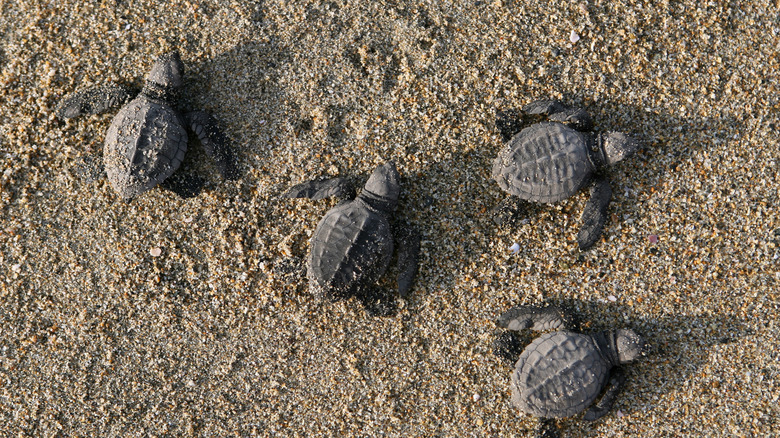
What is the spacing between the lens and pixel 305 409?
341 centimetres

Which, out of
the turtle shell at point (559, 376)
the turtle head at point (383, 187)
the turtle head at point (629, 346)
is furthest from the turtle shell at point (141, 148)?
the turtle head at point (629, 346)

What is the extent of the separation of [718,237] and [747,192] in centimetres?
37

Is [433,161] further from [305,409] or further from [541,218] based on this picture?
[305,409]

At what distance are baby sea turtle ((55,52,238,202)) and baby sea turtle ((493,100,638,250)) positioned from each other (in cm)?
187

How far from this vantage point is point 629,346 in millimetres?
3213

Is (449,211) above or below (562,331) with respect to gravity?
above

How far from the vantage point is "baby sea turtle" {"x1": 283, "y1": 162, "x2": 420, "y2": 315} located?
319 cm

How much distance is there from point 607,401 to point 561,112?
1.91 meters

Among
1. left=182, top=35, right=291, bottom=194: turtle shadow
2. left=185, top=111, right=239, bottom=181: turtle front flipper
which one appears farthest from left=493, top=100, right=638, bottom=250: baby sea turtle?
left=185, top=111, right=239, bottom=181: turtle front flipper

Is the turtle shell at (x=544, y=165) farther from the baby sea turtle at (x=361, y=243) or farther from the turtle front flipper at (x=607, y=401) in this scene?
the turtle front flipper at (x=607, y=401)

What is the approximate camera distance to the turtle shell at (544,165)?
10.7 ft

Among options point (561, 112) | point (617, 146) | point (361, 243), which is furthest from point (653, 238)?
point (361, 243)

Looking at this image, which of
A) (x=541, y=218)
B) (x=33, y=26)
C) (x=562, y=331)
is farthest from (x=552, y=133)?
(x=33, y=26)

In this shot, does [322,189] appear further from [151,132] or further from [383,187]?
[151,132]
